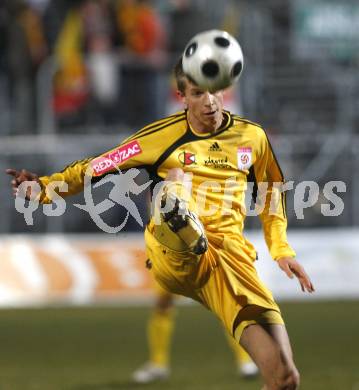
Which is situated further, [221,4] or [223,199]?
[221,4]

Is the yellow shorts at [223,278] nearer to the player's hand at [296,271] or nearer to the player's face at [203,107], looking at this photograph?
the player's hand at [296,271]

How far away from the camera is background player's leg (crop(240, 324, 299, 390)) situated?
5.96 meters

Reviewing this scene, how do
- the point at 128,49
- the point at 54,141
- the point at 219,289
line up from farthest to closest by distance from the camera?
the point at 128,49
the point at 54,141
the point at 219,289

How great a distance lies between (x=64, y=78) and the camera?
19141mm

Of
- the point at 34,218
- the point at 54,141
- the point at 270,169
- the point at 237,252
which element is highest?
the point at 270,169

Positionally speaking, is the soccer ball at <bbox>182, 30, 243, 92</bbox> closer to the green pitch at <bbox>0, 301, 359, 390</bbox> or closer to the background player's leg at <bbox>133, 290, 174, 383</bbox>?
the green pitch at <bbox>0, 301, 359, 390</bbox>

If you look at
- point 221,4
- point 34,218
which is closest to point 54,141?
point 34,218

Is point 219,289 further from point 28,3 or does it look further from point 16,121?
point 28,3

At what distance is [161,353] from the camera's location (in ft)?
35.6

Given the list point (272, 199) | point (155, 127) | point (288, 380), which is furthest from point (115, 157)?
point (288, 380)

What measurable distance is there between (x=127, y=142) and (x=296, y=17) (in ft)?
49.6

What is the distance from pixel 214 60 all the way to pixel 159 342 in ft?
17.4

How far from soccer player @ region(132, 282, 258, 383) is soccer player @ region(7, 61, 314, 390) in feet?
12.8

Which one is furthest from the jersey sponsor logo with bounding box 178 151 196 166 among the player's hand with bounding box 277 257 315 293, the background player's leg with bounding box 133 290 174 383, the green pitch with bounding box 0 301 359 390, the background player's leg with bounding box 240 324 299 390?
the background player's leg with bounding box 133 290 174 383
